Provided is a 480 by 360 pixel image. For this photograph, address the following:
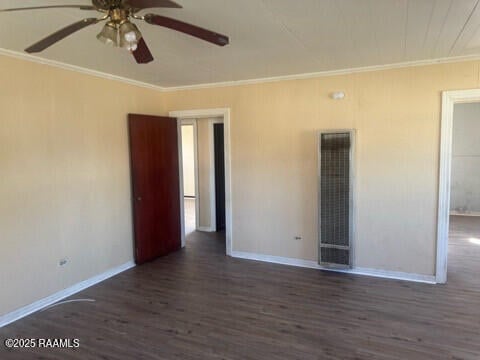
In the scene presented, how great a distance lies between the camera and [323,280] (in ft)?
13.1

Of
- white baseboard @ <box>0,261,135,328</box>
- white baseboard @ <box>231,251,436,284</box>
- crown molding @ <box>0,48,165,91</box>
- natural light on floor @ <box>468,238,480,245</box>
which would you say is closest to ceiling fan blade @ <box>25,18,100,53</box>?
crown molding @ <box>0,48,165,91</box>

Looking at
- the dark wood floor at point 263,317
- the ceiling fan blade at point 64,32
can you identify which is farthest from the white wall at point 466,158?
the ceiling fan blade at point 64,32

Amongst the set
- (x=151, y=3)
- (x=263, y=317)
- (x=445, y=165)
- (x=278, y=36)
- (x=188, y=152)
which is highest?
(x=278, y=36)

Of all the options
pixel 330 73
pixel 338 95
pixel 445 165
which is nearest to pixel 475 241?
pixel 445 165

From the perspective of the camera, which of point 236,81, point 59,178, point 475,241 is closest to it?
point 59,178

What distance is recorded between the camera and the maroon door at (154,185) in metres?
4.46

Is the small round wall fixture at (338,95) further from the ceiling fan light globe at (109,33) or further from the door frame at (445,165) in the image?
the ceiling fan light globe at (109,33)

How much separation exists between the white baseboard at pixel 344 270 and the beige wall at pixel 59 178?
5.30ft

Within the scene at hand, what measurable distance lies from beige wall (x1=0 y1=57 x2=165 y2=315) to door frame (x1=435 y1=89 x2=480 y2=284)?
3605 millimetres

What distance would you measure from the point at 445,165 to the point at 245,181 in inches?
91.4

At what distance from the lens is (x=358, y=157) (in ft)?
13.1

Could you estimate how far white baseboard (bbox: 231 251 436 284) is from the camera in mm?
3891

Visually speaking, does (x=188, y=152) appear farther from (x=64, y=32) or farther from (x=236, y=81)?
(x=64, y=32)

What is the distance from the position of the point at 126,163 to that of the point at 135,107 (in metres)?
0.74
